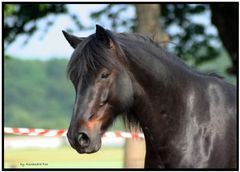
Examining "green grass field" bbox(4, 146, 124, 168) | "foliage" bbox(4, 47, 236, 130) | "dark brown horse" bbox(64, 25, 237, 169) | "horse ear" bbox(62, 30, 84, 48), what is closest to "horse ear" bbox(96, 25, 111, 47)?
"dark brown horse" bbox(64, 25, 237, 169)

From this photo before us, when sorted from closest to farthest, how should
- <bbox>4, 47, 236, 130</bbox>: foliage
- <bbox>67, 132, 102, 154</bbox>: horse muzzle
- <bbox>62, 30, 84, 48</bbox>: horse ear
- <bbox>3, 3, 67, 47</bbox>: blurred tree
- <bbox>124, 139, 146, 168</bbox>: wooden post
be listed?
<bbox>67, 132, 102, 154</bbox>: horse muzzle < <bbox>62, 30, 84, 48</bbox>: horse ear < <bbox>124, 139, 146, 168</bbox>: wooden post < <bbox>3, 3, 67, 47</bbox>: blurred tree < <bbox>4, 47, 236, 130</bbox>: foliage

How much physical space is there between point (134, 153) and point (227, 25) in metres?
5.84

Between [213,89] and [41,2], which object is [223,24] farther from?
[213,89]

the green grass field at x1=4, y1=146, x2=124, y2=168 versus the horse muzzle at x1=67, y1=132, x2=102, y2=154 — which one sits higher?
the horse muzzle at x1=67, y1=132, x2=102, y2=154

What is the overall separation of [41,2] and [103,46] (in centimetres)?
943

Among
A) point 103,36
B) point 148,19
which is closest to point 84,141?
point 103,36

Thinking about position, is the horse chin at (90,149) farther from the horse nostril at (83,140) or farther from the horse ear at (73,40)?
the horse ear at (73,40)

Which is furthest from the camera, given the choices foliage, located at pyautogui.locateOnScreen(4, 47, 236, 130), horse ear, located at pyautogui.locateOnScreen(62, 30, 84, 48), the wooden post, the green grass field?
foliage, located at pyautogui.locateOnScreen(4, 47, 236, 130)

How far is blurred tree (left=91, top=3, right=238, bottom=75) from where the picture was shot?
1584 centimetres

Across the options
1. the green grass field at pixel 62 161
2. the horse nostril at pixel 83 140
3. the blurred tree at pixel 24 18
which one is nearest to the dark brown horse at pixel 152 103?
the horse nostril at pixel 83 140

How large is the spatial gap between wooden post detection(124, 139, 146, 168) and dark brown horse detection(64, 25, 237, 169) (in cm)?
682

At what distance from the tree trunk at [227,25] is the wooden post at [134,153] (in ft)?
16.0

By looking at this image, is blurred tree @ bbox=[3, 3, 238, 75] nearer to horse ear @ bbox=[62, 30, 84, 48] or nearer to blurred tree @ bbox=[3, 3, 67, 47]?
blurred tree @ bbox=[3, 3, 67, 47]

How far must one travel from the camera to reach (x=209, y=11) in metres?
16.6
